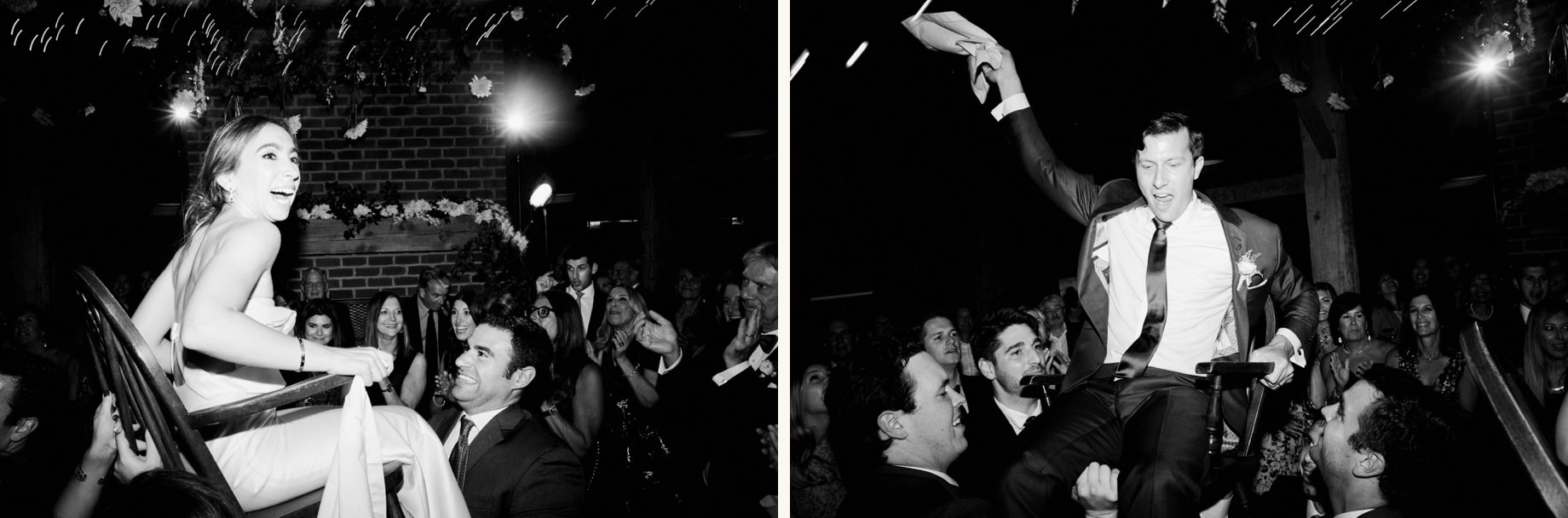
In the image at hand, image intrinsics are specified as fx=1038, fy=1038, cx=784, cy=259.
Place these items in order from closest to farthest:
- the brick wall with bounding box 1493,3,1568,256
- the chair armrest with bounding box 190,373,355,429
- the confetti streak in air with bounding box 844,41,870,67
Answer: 1. the chair armrest with bounding box 190,373,355,429
2. the brick wall with bounding box 1493,3,1568,256
3. the confetti streak in air with bounding box 844,41,870,67

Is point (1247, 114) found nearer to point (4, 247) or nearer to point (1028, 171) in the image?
point (1028, 171)

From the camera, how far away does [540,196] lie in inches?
318

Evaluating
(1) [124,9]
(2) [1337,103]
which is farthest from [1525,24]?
(1) [124,9]

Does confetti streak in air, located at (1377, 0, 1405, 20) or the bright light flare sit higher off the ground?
confetti streak in air, located at (1377, 0, 1405, 20)

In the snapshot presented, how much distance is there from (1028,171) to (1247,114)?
27.5ft

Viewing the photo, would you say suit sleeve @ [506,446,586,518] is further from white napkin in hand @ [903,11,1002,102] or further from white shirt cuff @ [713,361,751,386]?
white napkin in hand @ [903,11,1002,102]

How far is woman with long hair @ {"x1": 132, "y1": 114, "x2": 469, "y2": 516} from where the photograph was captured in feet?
7.11

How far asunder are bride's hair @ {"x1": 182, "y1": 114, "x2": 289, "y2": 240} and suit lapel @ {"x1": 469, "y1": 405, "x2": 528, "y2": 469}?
3.33 ft

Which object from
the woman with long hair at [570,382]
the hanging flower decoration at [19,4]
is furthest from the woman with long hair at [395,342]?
the hanging flower decoration at [19,4]

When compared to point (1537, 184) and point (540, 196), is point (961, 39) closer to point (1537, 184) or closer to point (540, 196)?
point (540, 196)

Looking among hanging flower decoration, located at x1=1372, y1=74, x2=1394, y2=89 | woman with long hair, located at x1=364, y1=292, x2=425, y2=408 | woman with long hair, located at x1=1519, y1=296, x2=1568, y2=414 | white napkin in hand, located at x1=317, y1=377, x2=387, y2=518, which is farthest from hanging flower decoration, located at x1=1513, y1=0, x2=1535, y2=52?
woman with long hair, located at x1=364, y1=292, x2=425, y2=408

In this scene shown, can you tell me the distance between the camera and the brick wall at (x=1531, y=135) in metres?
7.01

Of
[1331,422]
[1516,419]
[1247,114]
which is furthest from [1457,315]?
[1516,419]

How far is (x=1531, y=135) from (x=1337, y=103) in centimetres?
217
